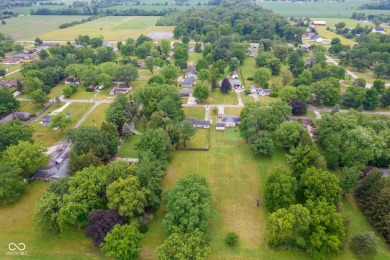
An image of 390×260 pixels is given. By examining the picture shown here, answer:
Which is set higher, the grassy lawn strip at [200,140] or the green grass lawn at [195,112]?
the green grass lawn at [195,112]

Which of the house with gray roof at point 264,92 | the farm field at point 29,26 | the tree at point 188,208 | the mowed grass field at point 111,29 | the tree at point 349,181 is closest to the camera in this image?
the tree at point 188,208

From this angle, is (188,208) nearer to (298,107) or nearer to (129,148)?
(129,148)

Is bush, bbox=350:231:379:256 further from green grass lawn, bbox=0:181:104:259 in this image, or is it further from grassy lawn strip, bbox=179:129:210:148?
green grass lawn, bbox=0:181:104:259

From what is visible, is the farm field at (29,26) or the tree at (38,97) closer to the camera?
the tree at (38,97)

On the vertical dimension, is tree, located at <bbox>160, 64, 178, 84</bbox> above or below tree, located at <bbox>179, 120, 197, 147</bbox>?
above

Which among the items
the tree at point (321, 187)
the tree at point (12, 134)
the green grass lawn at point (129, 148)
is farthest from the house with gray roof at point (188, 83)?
the tree at point (321, 187)

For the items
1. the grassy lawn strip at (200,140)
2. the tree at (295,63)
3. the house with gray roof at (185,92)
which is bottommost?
the grassy lawn strip at (200,140)

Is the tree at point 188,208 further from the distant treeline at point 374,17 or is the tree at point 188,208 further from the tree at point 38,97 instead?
the distant treeline at point 374,17

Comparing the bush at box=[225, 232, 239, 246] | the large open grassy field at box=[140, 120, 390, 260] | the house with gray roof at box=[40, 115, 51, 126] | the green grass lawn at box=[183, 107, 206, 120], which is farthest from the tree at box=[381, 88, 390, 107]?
the house with gray roof at box=[40, 115, 51, 126]
